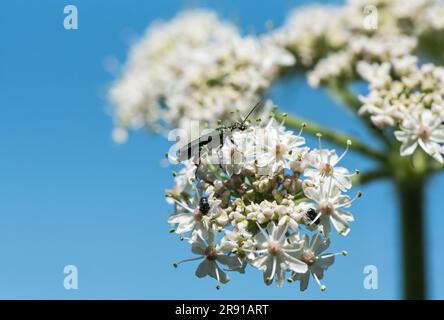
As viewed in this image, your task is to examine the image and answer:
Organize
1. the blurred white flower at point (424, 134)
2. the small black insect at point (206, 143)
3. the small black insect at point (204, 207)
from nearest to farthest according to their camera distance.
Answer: the small black insect at point (204, 207) < the small black insect at point (206, 143) < the blurred white flower at point (424, 134)

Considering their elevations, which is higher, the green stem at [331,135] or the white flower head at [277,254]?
the green stem at [331,135]

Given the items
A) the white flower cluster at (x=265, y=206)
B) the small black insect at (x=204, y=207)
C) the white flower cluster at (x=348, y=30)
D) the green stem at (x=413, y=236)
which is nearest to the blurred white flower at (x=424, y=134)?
the white flower cluster at (x=265, y=206)

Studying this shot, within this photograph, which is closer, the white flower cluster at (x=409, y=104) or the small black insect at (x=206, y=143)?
the small black insect at (x=206, y=143)

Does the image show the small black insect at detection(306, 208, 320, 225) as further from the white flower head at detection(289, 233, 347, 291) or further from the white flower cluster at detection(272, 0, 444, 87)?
the white flower cluster at detection(272, 0, 444, 87)

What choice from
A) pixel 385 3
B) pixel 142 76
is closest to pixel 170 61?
pixel 142 76

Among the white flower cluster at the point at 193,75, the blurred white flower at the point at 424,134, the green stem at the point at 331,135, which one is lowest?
the blurred white flower at the point at 424,134

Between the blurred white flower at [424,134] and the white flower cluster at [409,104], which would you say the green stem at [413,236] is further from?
the blurred white flower at [424,134]

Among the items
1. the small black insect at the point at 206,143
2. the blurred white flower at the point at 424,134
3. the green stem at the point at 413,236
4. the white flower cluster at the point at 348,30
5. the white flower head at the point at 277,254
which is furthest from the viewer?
the white flower cluster at the point at 348,30
